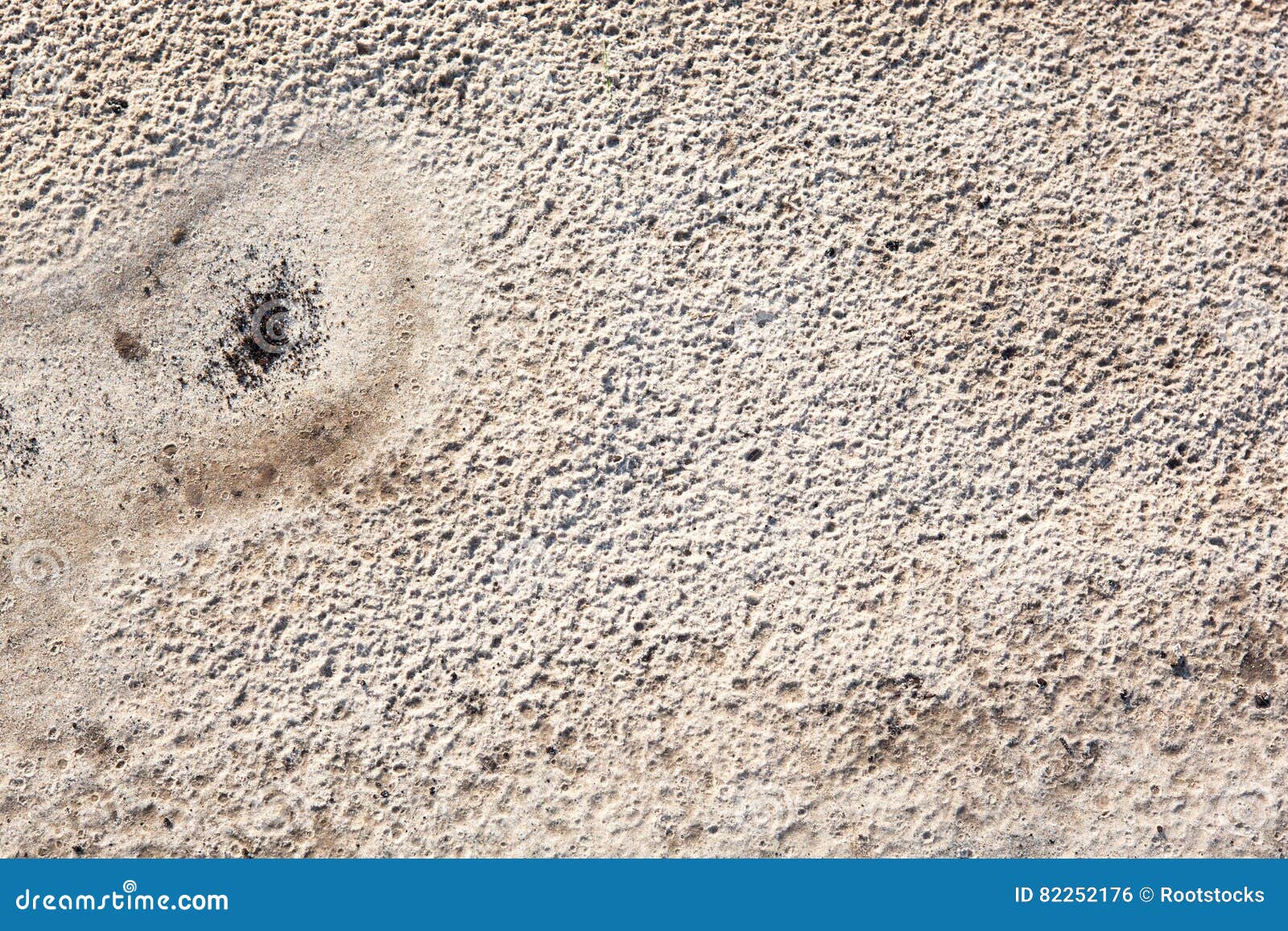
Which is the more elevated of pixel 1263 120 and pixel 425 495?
pixel 1263 120

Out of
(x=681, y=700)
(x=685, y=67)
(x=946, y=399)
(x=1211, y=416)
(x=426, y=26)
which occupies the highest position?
(x=426, y=26)

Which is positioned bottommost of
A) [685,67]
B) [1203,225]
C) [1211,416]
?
[1211,416]

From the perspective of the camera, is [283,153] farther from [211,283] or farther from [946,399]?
[946,399]

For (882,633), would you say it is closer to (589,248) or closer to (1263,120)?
(589,248)

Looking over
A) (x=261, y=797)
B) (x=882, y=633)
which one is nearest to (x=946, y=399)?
(x=882, y=633)

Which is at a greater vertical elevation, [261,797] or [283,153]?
[283,153]

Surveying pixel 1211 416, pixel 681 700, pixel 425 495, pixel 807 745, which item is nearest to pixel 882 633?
pixel 807 745
